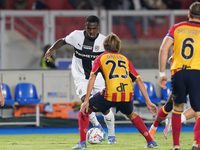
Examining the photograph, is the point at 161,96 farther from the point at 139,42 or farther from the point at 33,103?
the point at 139,42

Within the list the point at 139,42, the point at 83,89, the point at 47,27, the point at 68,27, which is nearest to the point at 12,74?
the point at 47,27

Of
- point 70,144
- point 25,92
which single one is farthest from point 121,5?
point 70,144

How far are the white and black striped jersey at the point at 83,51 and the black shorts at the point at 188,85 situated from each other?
2.01 m

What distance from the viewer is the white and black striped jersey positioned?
21.9 feet

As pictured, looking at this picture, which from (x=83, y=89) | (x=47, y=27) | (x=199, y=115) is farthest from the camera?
(x=47, y=27)

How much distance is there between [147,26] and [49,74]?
5.28 meters

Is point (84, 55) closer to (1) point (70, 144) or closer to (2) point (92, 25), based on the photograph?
(2) point (92, 25)

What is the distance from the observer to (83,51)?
6.72 meters

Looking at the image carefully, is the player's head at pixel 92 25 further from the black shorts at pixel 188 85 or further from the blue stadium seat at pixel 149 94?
the blue stadium seat at pixel 149 94

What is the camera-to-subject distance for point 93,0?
15.7 metres

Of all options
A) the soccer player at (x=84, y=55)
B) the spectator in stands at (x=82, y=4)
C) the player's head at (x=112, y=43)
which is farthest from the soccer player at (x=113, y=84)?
the spectator in stands at (x=82, y=4)

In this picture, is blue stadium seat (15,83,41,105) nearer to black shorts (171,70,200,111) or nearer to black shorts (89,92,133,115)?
black shorts (89,92,133,115)

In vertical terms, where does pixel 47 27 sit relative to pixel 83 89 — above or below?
above

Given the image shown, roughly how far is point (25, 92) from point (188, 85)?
249 inches
